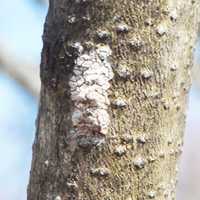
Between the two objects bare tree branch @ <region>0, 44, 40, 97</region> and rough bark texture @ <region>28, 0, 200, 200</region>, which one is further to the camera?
bare tree branch @ <region>0, 44, 40, 97</region>

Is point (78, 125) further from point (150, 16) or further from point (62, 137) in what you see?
point (150, 16)

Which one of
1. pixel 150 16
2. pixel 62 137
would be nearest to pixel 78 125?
pixel 62 137

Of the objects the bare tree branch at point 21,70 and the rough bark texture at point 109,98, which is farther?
the bare tree branch at point 21,70

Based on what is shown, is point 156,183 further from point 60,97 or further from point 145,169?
point 60,97

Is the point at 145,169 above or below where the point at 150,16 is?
below

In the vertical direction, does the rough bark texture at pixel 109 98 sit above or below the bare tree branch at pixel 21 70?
below

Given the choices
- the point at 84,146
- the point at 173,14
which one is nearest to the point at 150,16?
the point at 173,14

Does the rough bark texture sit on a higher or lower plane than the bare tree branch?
lower
